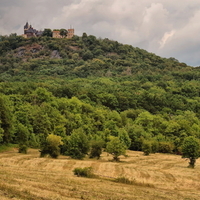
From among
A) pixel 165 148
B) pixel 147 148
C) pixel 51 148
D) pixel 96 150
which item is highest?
pixel 51 148

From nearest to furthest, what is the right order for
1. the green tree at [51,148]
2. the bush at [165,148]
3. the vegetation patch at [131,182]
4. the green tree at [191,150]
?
the vegetation patch at [131,182]
the green tree at [51,148]
the green tree at [191,150]
the bush at [165,148]

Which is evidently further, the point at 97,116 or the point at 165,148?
the point at 97,116

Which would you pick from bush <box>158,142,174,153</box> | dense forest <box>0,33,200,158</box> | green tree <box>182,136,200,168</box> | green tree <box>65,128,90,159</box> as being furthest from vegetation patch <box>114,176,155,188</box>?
bush <box>158,142,174,153</box>

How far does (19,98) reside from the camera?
10638cm

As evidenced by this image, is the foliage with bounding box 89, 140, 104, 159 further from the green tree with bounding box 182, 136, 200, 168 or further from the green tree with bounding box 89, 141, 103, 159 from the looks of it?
the green tree with bounding box 182, 136, 200, 168

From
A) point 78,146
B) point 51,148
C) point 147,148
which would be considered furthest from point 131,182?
point 147,148

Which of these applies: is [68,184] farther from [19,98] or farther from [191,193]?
[19,98]

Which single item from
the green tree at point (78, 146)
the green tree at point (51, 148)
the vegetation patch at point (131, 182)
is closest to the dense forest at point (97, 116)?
the green tree at point (78, 146)

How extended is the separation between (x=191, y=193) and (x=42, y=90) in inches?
3725

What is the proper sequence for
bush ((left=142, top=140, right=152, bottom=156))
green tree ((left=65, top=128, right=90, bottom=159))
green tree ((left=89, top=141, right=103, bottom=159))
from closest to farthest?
green tree ((left=65, top=128, right=90, bottom=159)), green tree ((left=89, top=141, right=103, bottom=159)), bush ((left=142, top=140, right=152, bottom=156))

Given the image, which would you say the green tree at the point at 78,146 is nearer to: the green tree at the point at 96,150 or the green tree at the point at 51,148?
the green tree at the point at 96,150

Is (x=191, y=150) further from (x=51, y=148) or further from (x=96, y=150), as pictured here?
(x=51, y=148)

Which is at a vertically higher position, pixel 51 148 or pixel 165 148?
pixel 51 148

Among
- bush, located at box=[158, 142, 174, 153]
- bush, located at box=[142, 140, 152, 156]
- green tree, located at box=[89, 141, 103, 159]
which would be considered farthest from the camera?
bush, located at box=[158, 142, 174, 153]
